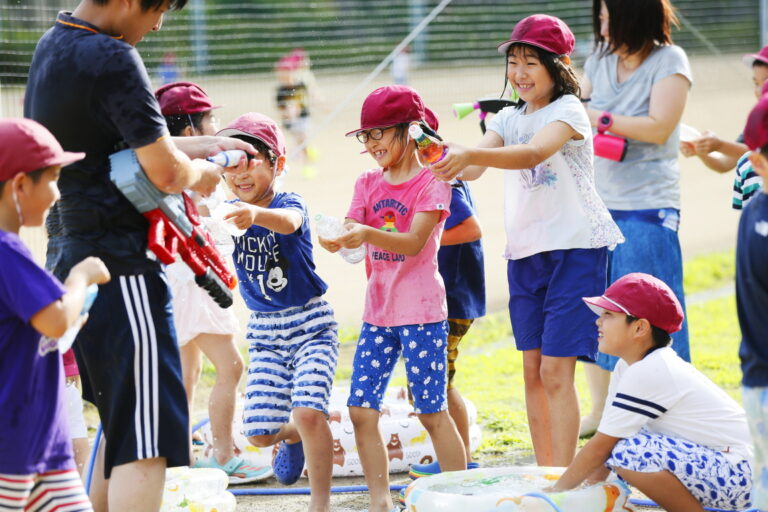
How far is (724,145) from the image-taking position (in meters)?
5.02

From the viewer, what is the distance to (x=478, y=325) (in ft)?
26.4

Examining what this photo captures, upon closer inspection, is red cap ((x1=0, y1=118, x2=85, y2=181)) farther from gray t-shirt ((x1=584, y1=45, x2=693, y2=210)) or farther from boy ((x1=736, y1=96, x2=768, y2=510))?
gray t-shirt ((x1=584, y1=45, x2=693, y2=210))

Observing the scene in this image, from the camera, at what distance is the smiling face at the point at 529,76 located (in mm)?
4289

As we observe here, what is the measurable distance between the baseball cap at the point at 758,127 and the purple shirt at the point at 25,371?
1.93 meters

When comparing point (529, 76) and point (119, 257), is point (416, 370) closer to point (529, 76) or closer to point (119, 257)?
point (529, 76)

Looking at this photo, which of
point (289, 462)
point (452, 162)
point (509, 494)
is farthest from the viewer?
point (289, 462)

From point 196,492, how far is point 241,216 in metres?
1.14

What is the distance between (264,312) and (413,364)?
67cm

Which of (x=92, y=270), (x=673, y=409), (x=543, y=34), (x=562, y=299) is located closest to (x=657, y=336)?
(x=673, y=409)

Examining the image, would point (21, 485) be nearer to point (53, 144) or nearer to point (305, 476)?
point (53, 144)

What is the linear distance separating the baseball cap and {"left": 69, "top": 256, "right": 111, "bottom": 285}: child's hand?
6.02 feet

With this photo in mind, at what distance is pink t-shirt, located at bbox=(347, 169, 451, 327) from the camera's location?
4.27m

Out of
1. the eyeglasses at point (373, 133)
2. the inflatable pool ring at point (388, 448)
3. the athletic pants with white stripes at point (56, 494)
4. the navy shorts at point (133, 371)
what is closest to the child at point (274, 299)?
the eyeglasses at point (373, 133)

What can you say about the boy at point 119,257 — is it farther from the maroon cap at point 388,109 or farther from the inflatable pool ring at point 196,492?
the maroon cap at point 388,109
